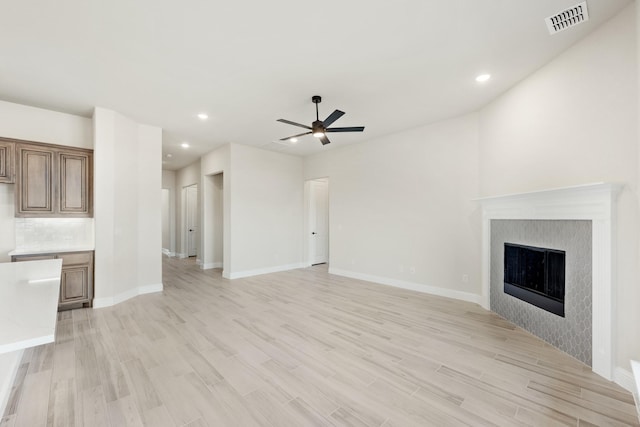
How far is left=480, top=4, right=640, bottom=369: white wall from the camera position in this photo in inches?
81.6

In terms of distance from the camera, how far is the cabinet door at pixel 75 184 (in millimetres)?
3816

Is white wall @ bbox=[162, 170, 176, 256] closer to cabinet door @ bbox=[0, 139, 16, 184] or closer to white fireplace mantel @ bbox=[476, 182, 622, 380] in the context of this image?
cabinet door @ bbox=[0, 139, 16, 184]

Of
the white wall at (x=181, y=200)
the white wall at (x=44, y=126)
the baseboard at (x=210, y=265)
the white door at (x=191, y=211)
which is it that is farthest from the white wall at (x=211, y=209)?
the white wall at (x=44, y=126)

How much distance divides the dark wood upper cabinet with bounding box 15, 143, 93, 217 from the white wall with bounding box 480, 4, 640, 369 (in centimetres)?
603

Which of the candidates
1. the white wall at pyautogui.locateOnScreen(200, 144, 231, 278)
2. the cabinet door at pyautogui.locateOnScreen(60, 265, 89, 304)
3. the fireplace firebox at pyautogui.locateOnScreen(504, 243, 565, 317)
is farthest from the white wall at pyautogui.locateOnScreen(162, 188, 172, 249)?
the fireplace firebox at pyautogui.locateOnScreen(504, 243, 565, 317)

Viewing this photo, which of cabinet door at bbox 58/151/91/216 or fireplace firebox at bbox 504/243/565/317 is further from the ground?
cabinet door at bbox 58/151/91/216

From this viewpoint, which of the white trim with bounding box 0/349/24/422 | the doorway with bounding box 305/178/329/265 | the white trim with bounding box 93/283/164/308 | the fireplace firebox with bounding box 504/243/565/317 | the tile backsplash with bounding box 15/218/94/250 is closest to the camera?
the white trim with bounding box 0/349/24/422

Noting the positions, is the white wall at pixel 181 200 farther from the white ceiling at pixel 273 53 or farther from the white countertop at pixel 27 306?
the white countertop at pixel 27 306

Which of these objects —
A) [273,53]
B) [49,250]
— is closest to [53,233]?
[49,250]

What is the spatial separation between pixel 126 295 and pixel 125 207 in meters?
1.45

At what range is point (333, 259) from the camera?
6.29 metres

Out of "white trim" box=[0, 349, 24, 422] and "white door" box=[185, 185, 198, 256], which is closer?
"white trim" box=[0, 349, 24, 422]

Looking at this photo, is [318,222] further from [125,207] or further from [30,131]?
[30,131]

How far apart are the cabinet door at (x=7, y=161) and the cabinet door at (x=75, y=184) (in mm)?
462
